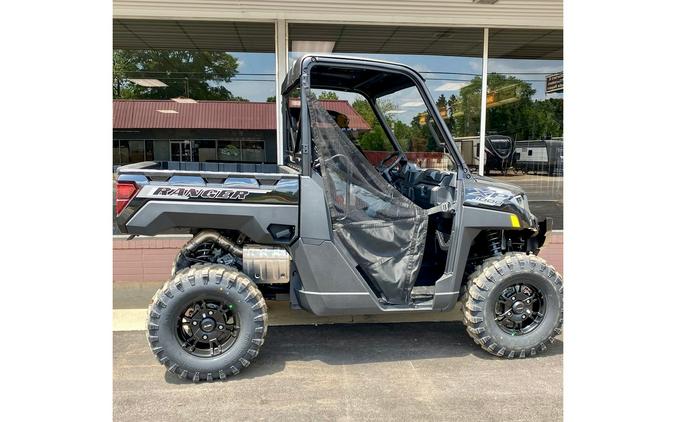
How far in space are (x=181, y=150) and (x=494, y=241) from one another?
4241mm

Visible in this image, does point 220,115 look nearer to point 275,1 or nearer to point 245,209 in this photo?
point 275,1

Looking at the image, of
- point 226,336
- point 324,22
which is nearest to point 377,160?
point 226,336

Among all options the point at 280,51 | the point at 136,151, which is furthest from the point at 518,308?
the point at 136,151

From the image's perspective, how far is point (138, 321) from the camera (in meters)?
4.98

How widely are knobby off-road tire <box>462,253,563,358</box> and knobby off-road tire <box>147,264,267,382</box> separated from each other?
5.55ft

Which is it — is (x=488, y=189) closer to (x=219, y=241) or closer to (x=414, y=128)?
(x=414, y=128)

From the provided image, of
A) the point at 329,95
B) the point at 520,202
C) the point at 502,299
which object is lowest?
the point at 502,299

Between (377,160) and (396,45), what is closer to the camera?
(377,160)

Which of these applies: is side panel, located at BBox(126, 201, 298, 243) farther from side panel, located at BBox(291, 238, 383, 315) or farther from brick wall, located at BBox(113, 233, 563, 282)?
brick wall, located at BBox(113, 233, 563, 282)

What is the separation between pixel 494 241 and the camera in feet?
13.8

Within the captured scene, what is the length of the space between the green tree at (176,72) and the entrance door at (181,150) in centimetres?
62

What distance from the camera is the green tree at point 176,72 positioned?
638 centimetres

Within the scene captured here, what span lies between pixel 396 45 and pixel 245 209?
163 inches

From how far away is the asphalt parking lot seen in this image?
3178mm
